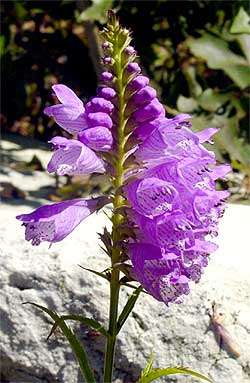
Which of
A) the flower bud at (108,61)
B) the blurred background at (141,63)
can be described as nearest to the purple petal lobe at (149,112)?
the flower bud at (108,61)

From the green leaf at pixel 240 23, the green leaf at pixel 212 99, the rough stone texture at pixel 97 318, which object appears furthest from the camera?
the green leaf at pixel 212 99

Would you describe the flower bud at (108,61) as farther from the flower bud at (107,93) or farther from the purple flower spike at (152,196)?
the purple flower spike at (152,196)

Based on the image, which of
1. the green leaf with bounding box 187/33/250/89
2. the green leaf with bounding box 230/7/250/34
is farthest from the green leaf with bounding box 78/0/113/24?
the green leaf with bounding box 230/7/250/34

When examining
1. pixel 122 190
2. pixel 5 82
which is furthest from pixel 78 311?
pixel 5 82

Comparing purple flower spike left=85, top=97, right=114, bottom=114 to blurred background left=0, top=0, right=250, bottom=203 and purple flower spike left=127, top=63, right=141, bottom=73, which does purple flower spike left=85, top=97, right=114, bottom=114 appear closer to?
purple flower spike left=127, top=63, right=141, bottom=73

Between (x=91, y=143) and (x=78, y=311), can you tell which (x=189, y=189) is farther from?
(x=78, y=311)

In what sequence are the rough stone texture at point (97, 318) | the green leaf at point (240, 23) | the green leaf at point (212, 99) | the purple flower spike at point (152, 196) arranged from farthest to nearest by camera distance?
the green leaf at point (212, 99)
the green leaf at point (240, 23)
the rough stone texture at point (97, 318)
the purple flower spike at point (152, 196)

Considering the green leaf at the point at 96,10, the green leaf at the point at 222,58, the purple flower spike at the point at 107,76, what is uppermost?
Result: the green leaf at the point at 96,10
